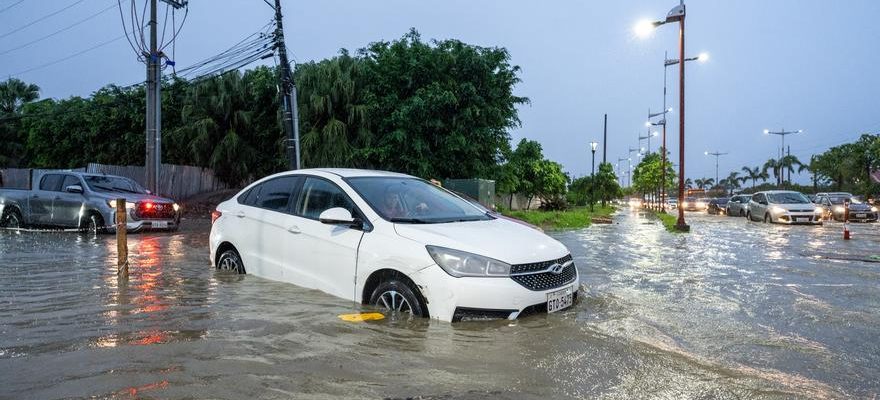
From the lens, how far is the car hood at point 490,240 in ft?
16.1

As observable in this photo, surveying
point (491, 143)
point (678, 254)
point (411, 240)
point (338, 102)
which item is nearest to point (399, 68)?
point (338, 102)

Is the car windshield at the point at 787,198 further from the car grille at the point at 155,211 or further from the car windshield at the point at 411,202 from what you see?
the car windshield at the point at 411,202

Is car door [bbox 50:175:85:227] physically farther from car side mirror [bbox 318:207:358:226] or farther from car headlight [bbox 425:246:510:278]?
car headlight [bbox 425:246:510:278]

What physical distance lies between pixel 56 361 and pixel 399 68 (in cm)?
2150

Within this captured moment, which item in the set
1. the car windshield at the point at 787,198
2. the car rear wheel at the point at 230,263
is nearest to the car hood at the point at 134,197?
the car rear wheel at the point at 230,263

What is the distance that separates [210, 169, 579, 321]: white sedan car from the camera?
15.9ft

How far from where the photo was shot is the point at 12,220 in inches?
604

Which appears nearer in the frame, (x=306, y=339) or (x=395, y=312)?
(x=306, y=339)

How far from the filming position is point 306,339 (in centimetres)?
457

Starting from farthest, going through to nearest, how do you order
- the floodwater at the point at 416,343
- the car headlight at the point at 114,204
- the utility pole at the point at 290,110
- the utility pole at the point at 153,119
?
the utility pole at the point at 153,119, the utility pole at the point at 290,110, the car headlight at the point at 114,204, the floodwater at the point at 416,343

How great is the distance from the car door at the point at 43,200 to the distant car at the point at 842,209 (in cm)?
2853

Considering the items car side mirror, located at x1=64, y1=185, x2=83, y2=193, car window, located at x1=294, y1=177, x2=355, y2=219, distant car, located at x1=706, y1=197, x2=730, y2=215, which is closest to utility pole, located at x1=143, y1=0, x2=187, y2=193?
car side mirror, located at x1=64, y1=185, x2=83, y2=193

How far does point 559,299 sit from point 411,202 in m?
1.78

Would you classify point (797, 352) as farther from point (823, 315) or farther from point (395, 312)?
point (395, 312)
